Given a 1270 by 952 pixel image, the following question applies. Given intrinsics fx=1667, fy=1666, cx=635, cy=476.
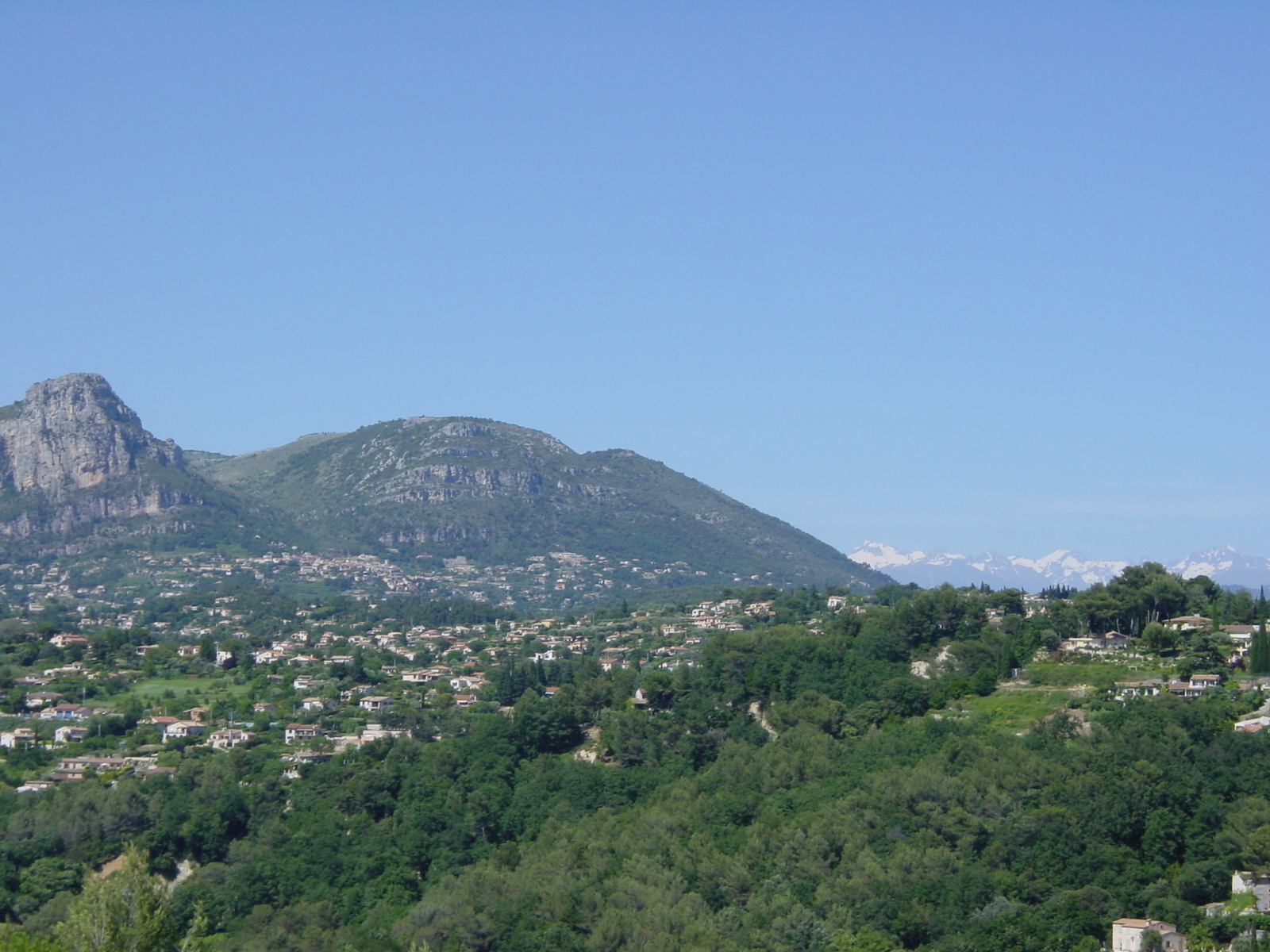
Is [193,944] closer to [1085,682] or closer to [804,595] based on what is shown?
[1085,682]

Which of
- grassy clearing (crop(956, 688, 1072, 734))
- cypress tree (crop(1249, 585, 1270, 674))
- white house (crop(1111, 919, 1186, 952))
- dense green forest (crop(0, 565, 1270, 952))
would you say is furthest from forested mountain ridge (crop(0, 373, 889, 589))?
white house (crop(1111, 919, 1186, 952))

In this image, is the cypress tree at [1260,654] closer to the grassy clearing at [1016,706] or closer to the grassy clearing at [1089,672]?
the grassy clearing at [1089,672]

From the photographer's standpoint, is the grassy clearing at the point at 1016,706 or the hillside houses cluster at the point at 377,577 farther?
the hillside houses cluster at the point at 377,577

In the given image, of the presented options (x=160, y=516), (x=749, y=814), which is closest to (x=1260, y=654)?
(x=749, y=814)

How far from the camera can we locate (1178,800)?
45.9 m

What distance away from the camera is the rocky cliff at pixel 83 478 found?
178500 millimetres

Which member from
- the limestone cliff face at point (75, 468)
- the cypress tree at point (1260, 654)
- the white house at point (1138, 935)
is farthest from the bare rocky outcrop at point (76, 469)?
the white house at point (1138, 935)

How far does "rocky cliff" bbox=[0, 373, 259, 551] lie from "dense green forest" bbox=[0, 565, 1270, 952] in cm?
11726

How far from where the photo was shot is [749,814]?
52.3 m

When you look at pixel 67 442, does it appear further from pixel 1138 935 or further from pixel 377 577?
pixel 1138 935

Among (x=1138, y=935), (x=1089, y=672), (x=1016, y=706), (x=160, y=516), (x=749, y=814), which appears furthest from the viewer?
(x=160, y=516)

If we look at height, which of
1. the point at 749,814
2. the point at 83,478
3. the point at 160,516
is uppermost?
the point at 83,478

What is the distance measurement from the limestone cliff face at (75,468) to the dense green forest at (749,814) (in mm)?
119508

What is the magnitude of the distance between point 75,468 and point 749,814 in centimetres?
14720
